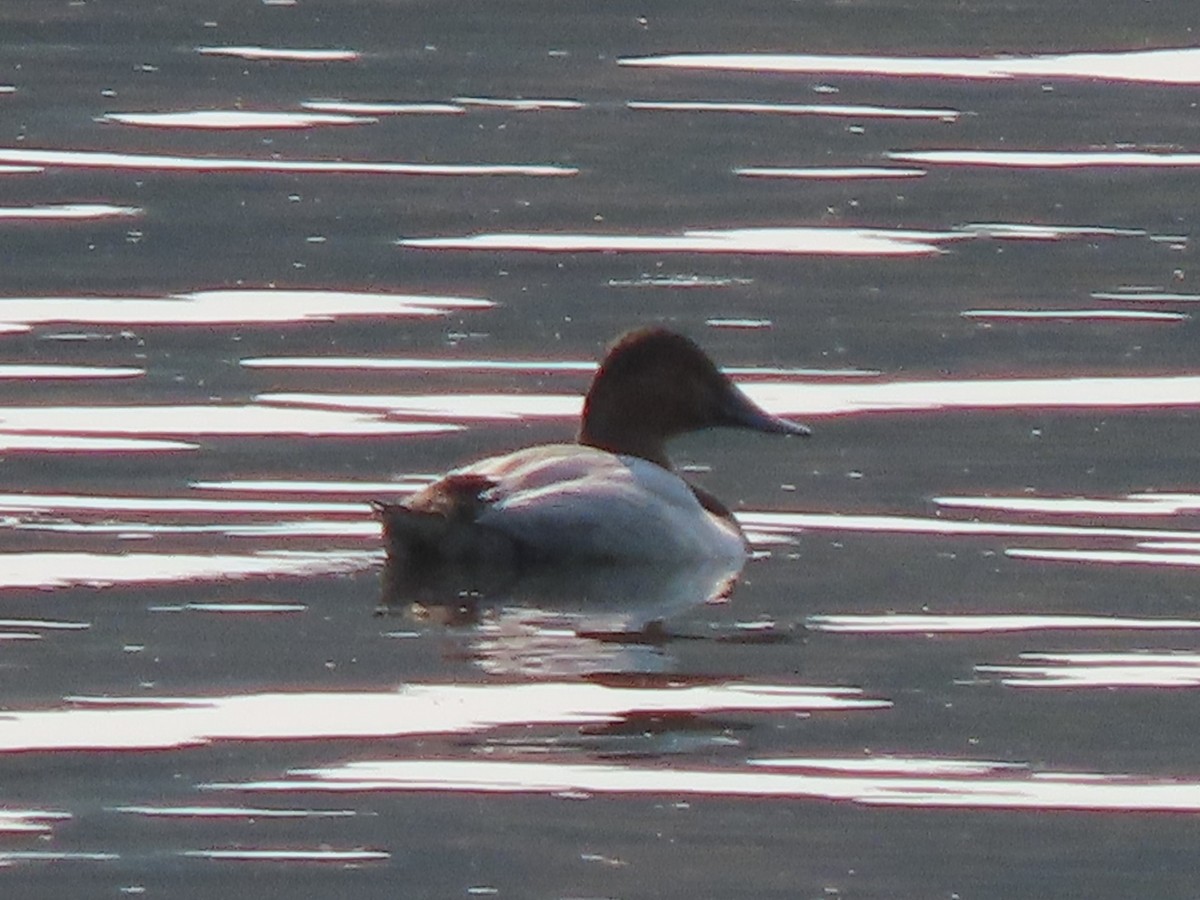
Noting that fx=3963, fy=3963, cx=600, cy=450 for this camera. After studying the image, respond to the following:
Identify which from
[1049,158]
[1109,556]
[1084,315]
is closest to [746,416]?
[1109,556]

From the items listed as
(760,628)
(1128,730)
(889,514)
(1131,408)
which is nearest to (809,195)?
(1131,408)

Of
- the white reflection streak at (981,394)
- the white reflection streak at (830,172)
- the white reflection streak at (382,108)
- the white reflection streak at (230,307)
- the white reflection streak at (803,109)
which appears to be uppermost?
the white reflection streak at (382,108)

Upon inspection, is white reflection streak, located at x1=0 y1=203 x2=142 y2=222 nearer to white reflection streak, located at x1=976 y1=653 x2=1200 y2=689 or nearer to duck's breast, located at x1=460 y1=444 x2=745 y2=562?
duck's breast, located at x1=460 y1=444 x2=745 y2=562

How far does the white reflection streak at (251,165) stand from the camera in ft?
57.6

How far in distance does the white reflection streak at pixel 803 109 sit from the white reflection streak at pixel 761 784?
11516mm

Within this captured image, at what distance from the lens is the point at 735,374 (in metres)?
13.3

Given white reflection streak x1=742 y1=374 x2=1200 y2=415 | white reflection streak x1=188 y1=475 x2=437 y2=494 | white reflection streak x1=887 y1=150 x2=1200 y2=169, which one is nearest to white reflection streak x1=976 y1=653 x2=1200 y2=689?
white reflection streak x1=188 y1=475 x2=437 y2=494

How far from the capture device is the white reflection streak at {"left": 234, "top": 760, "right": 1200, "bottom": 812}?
7777 millimetres

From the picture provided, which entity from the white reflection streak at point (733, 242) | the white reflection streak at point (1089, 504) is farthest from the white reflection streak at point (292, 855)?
the white reflection streak at point (733, 242)

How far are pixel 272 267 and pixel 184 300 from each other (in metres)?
0.81

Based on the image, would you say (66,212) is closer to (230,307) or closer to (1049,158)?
(230,307)

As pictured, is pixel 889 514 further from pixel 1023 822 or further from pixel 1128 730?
pixel 1023 822

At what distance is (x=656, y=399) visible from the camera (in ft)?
37.3

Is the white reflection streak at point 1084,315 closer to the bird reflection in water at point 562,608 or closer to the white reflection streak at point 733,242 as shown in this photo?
the white reflection streak at point 733,242
